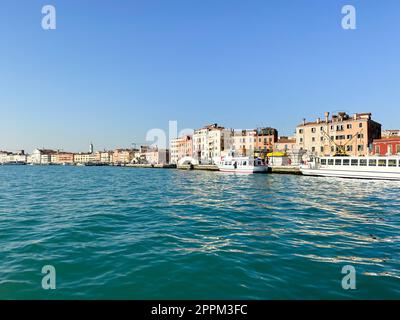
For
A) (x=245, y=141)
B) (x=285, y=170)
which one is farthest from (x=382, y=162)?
(x=245, y=141)

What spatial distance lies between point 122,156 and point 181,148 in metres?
77.8

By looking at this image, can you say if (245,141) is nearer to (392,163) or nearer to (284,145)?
(284,145)

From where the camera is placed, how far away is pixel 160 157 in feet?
492

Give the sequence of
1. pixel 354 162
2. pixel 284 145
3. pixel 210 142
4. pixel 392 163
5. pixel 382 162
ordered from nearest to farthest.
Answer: pixel 392 163 → pixel 382 162 → pixel 354 162 → pixel 284 145 → pixel 210 142

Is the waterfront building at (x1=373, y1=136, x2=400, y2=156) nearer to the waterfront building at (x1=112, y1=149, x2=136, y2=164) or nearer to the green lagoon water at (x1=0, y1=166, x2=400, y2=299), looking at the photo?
the green lagoon water at (x1=0, y1=166, x2=400, y2=299)

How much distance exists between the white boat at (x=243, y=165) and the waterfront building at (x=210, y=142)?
31.0 metres

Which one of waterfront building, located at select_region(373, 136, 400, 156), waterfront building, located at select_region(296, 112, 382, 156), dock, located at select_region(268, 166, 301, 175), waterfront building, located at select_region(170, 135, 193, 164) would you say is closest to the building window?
waterfront building, located at select_region(373, 136, 400, 156)

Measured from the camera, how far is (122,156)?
188625 millimetres

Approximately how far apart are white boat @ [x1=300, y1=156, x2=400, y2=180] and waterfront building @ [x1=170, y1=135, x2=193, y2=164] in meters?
75.0

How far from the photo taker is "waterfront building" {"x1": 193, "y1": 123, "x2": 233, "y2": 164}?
102375mm

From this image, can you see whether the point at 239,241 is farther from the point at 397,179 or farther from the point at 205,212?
the point at 397,179

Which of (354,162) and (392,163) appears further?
(354,162)

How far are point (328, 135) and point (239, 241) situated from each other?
66.6 m

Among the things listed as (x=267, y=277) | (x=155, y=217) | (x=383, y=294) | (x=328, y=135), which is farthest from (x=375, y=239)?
(x=328, y=135)
